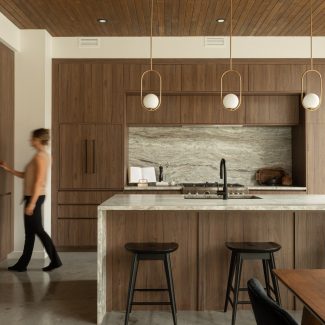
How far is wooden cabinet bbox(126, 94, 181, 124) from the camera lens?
19.7 ft

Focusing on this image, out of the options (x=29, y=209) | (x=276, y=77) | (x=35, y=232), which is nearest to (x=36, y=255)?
(x=35, y=232)

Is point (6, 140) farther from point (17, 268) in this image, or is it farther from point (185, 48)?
point (185, 48)

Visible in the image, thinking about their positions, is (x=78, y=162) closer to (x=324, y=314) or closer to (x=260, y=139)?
(x=260, y=139)

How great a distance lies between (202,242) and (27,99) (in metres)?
3.30

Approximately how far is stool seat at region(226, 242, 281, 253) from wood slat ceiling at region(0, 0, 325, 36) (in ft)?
9.04

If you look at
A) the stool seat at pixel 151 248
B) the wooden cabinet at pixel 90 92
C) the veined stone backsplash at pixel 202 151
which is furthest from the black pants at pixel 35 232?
the veined stone backsplash at pixel 202 151

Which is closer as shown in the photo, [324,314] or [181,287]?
[324,314]

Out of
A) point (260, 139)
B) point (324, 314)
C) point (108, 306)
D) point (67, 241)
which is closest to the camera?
point (324, 314)

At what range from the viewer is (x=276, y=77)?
5.88 meters

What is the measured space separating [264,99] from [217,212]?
3039 mm

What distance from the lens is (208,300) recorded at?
11.5ft

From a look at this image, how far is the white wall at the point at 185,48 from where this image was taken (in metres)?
5.91

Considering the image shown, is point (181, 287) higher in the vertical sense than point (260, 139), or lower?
lower

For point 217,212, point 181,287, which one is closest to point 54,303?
point 181,287
